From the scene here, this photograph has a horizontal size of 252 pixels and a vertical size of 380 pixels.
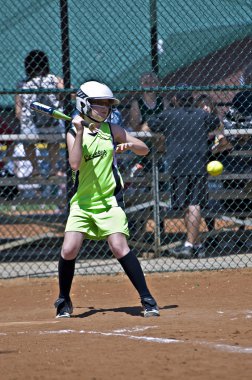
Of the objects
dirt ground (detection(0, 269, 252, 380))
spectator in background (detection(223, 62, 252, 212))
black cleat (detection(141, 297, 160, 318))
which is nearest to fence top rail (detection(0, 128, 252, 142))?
spectator in background (detection(223, 62, 252, 212))

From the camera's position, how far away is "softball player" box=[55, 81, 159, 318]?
641 centimetres

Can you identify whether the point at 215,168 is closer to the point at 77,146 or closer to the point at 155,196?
the point at 155,196

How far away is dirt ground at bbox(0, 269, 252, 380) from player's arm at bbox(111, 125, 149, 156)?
51.8 inches

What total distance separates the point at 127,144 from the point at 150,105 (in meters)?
3.37

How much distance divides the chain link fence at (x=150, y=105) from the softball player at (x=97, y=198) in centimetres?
276

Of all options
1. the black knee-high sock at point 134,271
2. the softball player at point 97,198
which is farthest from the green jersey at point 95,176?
the black knee-high sock at point 134,271

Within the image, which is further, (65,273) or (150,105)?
(150,105)

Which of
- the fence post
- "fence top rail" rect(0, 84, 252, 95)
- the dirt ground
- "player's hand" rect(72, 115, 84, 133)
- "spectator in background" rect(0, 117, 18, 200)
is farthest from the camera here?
"spectator in background" rect(0, 117, 18, 200)

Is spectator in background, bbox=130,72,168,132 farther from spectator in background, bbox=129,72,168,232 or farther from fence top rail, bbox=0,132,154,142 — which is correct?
fence top rail, bbox=0,132,154,142

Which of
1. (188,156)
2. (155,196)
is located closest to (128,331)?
(155,196)

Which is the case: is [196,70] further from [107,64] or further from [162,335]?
[162,335]

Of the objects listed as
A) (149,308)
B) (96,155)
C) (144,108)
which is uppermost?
(96,155)

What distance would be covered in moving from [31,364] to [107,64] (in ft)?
18.0

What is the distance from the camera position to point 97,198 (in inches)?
255
